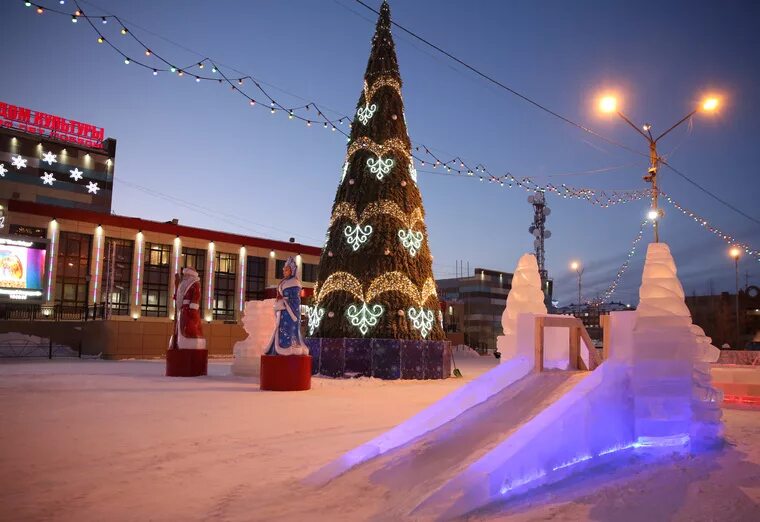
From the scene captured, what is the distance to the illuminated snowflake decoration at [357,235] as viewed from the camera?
18828 mm

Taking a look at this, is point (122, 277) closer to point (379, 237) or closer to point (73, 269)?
point (73, 269)

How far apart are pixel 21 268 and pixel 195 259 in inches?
531

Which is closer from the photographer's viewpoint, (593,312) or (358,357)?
(358,357)

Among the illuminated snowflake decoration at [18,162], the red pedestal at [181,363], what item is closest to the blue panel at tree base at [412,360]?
the red pedestal at [181,363]

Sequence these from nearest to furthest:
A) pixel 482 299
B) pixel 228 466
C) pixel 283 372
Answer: pixel 228 466, pixel 283 372, pixel 482 299

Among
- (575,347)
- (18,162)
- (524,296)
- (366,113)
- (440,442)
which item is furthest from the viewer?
(18,162)

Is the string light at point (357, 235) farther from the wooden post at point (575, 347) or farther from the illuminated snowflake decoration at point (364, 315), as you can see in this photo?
the wooden post at point (575, 347)

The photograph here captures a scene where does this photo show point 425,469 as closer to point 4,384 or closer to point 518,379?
point 518,379

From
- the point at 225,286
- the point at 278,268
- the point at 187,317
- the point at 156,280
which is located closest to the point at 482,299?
the point at 278,268

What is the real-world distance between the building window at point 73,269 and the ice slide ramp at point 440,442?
35.8 metres

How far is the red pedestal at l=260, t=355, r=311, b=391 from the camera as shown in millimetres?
14531

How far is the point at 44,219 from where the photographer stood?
124 ft

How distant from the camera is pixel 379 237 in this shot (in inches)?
736

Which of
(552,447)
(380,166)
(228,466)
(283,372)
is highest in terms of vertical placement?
(380,166)
